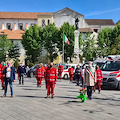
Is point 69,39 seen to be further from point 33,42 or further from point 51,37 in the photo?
point 33,42

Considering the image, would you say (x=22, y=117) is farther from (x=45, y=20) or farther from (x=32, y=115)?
(x=45, y=20)

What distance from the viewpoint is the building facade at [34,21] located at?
227 feet

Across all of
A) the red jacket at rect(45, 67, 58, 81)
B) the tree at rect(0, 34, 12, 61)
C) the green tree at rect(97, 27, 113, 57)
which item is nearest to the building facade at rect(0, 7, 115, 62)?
the tree at rect(0, 34, 12, 61)

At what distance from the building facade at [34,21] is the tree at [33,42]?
27.9ft

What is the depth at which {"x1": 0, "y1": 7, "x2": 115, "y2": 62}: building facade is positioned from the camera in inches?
2724

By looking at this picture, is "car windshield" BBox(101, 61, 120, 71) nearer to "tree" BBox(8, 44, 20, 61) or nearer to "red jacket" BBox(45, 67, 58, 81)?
"red jacket" BBox(45, 67, 58, 81)

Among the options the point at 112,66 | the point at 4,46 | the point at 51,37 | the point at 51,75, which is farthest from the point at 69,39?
the point at 51,75

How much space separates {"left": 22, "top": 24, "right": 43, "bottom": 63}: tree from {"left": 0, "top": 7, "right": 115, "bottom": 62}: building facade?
850 cm

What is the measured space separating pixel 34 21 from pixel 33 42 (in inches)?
1039

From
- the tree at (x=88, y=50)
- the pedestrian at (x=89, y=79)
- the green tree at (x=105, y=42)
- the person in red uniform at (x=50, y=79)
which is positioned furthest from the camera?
the green tree at (x=105, y=42)

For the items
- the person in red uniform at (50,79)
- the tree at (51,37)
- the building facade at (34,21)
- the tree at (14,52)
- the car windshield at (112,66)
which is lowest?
the person in red uniform at (50,79)

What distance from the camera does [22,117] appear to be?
22.5 feet

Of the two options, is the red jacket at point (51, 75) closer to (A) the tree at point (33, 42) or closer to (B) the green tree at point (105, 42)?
(A) the tree at point (33, 42)

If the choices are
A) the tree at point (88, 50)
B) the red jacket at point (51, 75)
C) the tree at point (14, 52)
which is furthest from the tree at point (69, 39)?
the red jacket at point (51, 75)
